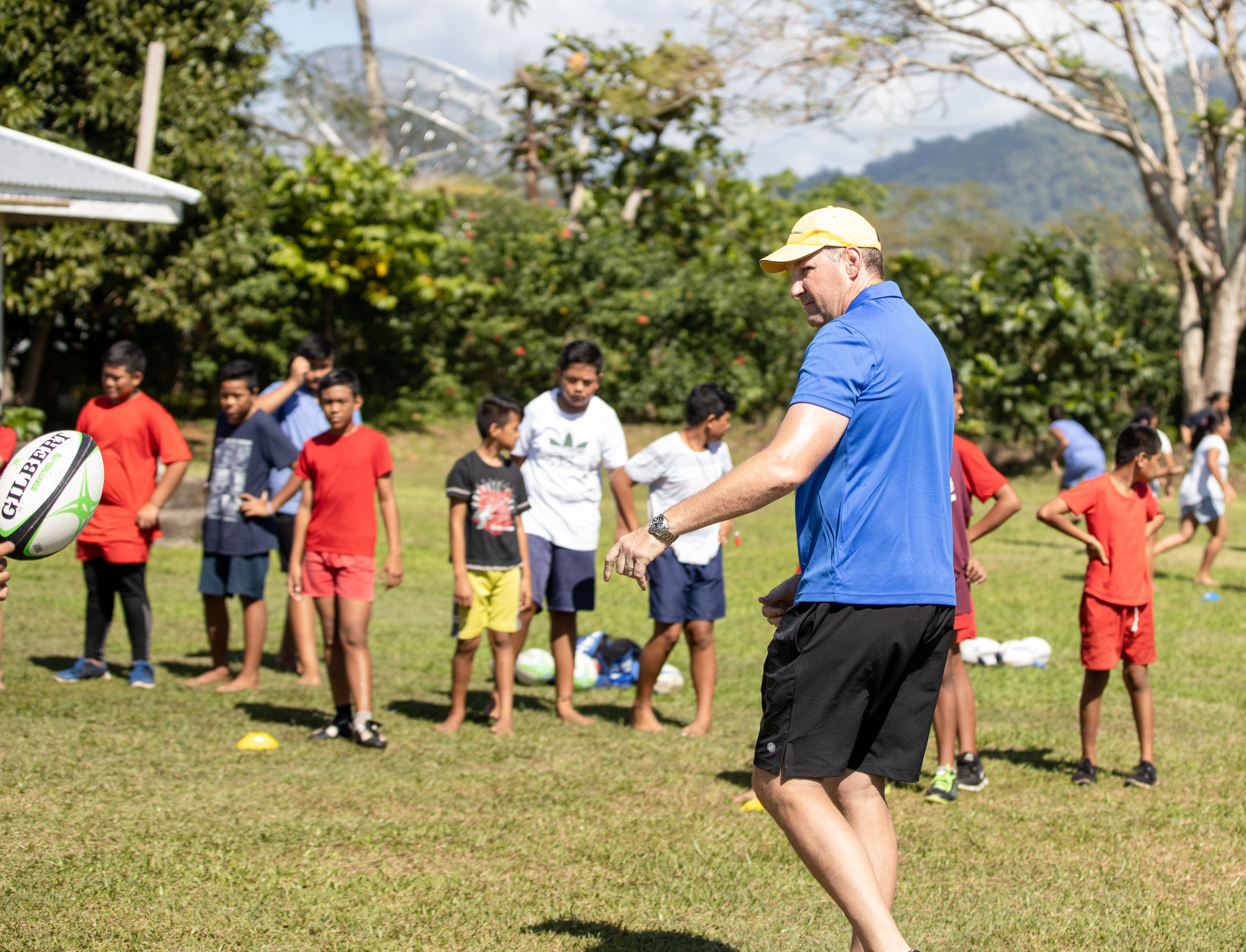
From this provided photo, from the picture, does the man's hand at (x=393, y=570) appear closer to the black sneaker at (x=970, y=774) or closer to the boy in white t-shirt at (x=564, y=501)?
the boy in white t-shirt at (x=564, y=501)

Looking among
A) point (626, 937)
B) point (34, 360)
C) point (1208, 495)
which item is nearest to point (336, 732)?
point (626, 937)

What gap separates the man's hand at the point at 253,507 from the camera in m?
6.85

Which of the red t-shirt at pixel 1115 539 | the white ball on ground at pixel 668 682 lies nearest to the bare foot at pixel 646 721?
the white ball on ground at pixel 668 682

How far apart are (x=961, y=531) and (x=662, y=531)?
2.85 meters

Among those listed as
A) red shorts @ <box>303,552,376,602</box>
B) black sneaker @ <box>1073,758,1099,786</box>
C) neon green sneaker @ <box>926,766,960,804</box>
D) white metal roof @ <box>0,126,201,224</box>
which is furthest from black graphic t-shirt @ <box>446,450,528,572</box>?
white metal roof @ <box>0,126,201,224</box>

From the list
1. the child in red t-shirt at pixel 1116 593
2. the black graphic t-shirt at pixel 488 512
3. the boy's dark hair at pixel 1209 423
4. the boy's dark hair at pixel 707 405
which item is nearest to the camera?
the child in red t-shirt at pixel 1116 593

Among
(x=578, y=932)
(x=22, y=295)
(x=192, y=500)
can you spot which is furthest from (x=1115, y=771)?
(x=22, y=295)

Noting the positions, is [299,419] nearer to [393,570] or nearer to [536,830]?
[393,570]

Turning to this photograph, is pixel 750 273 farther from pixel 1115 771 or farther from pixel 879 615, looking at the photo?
pixel 879 615

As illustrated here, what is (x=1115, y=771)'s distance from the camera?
569 centimetres

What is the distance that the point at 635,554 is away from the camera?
2809 mm

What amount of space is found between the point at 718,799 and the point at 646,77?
800 inches

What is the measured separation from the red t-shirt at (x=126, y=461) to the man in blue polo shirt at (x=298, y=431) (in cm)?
67

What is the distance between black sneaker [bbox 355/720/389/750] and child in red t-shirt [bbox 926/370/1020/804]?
2571mm
